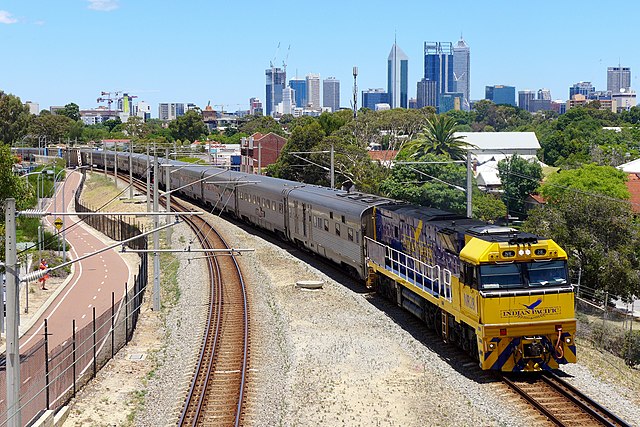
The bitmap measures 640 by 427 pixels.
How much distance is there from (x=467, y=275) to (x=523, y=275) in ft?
4.61

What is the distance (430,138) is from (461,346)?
68366 millimetres

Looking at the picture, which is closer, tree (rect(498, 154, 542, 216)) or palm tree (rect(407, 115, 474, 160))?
tree (rect(498, 154, 542, 216))

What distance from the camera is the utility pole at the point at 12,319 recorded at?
15766mm

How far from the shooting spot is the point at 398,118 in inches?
4122

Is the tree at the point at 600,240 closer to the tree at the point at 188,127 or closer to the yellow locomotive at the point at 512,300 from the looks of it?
the yellow locomotive at the point at 512,300

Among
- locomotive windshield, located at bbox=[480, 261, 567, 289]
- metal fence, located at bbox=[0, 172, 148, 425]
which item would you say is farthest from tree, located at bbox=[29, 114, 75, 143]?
locomotive windshield, located at bbox=[480, 261, 567, 289]

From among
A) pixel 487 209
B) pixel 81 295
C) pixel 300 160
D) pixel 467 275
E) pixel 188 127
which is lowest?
pixel 81 295

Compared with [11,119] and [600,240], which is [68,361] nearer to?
[600,240]

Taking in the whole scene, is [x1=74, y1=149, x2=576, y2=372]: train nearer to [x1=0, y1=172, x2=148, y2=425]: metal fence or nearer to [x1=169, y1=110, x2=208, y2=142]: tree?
[x1=0, y1=172, x2=148, y2=425]: metal fence

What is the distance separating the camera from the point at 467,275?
20.6 metres

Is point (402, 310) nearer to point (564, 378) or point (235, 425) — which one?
point (564, 378)

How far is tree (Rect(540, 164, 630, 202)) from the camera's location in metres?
65.6

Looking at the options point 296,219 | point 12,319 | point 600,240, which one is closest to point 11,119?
point 296,219

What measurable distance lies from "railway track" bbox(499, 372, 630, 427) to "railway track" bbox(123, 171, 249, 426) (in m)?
6.75
